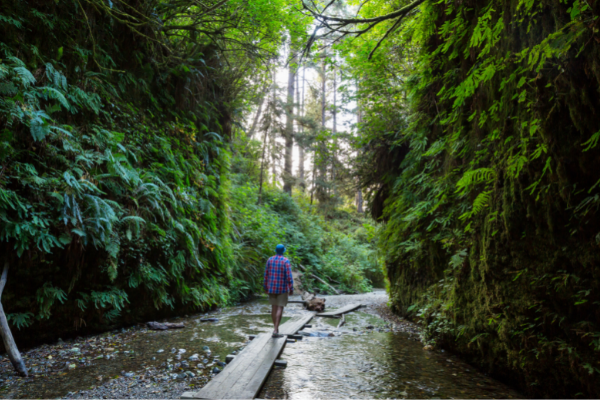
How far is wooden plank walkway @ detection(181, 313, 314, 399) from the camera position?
3.49 m

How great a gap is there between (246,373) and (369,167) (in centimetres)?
770

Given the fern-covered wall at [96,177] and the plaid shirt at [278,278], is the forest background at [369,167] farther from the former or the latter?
the plaid shirt at [278,278]

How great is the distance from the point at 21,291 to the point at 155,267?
2.78 meters

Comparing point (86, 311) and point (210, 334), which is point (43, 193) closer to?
point (86, 311)

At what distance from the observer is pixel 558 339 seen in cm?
335

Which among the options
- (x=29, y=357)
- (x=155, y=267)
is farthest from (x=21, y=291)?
(x=155, y=267)

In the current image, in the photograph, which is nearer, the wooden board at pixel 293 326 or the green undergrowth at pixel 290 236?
the wooden board at pixel 293 326

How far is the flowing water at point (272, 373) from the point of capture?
375 cm

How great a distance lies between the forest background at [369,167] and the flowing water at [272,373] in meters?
0.52

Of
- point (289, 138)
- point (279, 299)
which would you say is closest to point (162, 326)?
point (279, 299)

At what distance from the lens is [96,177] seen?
6.02 m

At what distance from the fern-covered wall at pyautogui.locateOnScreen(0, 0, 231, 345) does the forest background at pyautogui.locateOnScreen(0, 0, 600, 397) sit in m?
0.04

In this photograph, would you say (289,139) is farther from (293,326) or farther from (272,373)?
(272,373)

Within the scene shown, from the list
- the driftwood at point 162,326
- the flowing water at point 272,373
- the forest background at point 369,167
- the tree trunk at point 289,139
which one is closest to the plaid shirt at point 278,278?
the flowing water at point 272,373
